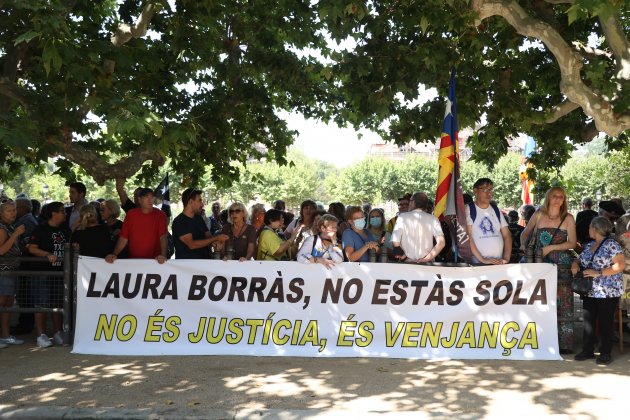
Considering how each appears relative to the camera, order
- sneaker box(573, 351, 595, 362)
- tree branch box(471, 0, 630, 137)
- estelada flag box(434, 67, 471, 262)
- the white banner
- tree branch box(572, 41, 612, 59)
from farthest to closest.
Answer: tree branch box(572, 41, 612, 59)
tree branch box(471, 0, 630, 137)
estelada flag box(434, 67, 471, 262)
the white banner
sneaker box(573, 351, 595, 362)

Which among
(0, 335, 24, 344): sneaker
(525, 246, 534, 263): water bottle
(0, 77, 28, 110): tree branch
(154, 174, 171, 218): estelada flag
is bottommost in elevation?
(0, 335, 24, 344): sneaker

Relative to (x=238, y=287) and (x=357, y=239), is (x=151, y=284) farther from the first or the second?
(x=357, y=239)

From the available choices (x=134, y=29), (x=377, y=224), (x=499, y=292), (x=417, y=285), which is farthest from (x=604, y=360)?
(x=134, y=29)

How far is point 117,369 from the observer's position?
740cm

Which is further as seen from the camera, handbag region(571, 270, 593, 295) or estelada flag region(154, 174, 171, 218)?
estelada flag region(154, 174, 171, 218)

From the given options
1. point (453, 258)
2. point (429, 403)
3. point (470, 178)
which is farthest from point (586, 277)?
point (470, 178)

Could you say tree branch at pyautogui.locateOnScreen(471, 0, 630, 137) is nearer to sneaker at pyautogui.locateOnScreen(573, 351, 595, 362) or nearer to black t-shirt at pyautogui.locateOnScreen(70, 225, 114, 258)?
sneaker at pyautogui.locateOnScreen(573, 351, 595, 362)

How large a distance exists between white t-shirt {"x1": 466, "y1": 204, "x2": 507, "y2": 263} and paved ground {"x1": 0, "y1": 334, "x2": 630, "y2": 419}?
1326 millimetres

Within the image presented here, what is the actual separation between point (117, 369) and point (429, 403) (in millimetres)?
3312

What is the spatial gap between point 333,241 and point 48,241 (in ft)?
12.2

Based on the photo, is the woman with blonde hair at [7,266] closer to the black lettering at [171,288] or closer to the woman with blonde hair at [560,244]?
the black lettering at [171,288]

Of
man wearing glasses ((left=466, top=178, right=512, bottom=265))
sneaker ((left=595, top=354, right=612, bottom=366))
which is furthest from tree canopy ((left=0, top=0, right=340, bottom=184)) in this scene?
sneaker ((left=595, top=354, right=612, bottom=366))

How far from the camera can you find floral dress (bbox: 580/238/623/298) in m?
7.77

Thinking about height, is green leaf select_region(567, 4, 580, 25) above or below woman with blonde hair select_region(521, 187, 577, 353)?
above
